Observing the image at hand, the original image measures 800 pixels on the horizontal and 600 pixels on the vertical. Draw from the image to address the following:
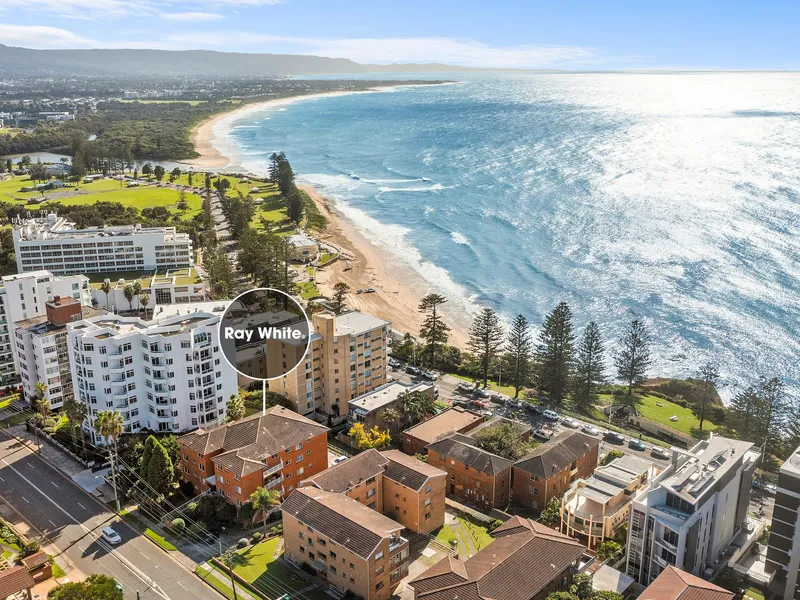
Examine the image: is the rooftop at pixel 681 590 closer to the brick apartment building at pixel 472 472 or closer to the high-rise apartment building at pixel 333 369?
the brick apartment building at pixel 472 472

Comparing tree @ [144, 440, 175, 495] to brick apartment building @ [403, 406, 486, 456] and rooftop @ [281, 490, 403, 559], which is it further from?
brick apartment building @ [403, 406, 486, 456]

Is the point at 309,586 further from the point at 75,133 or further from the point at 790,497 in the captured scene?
the point at 75,133

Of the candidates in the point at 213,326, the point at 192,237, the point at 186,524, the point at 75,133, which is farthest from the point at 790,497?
the point at 75,133

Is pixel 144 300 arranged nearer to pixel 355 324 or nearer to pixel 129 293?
pixel 129 293

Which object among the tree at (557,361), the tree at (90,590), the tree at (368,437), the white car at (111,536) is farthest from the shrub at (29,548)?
the tree at (557,361)

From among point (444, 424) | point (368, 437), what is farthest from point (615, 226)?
point (368, 437)
